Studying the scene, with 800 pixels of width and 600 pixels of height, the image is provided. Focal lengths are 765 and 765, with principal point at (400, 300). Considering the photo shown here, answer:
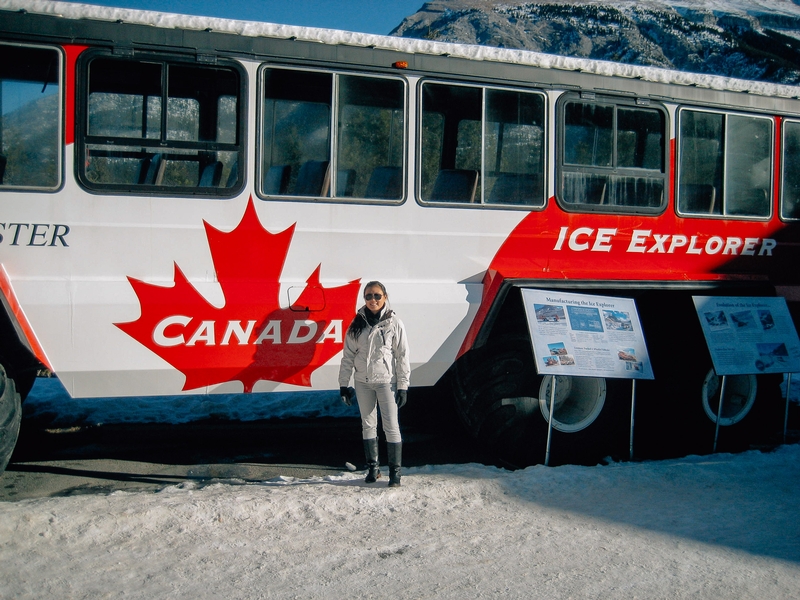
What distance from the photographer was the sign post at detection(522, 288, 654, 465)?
5715mm

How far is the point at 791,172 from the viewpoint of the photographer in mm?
6887

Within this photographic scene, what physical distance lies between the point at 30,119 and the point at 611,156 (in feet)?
13.9

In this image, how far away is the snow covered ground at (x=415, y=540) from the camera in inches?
147

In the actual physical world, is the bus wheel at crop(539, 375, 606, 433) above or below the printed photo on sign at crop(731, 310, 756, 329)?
below

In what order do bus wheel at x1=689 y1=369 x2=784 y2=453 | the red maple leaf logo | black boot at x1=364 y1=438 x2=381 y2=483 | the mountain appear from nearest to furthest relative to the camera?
the red maple leaf logo < black boot at x1=364 y1=438 x2=381 y2=483 < bus wheel at x1=689 y1=369 x2=784 y2=453 < the mountain

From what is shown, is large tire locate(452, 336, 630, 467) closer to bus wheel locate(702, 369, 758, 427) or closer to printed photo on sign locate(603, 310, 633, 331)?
printed photo on sign locate(603, 310, 633, 331)

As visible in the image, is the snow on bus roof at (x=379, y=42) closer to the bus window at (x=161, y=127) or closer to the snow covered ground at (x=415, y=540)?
the bus window at (x=161, y=127)

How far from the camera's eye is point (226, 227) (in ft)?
17.0

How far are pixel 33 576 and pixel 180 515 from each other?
0.86 meters

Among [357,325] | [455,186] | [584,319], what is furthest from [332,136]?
[584,319]

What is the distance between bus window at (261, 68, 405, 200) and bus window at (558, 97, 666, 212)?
4.63 feet

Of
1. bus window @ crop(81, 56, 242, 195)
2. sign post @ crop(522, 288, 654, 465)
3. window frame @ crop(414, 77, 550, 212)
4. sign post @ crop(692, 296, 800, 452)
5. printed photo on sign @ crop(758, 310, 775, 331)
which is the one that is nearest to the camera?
bus window @ crop(81, 56, 242, 195)

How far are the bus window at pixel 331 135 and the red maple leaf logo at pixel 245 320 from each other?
0.38 metres

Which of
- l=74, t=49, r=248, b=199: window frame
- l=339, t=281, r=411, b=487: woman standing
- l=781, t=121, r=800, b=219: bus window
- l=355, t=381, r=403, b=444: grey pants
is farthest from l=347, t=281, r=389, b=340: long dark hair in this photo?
l=781, t=121, r=800, b=219: bus window
